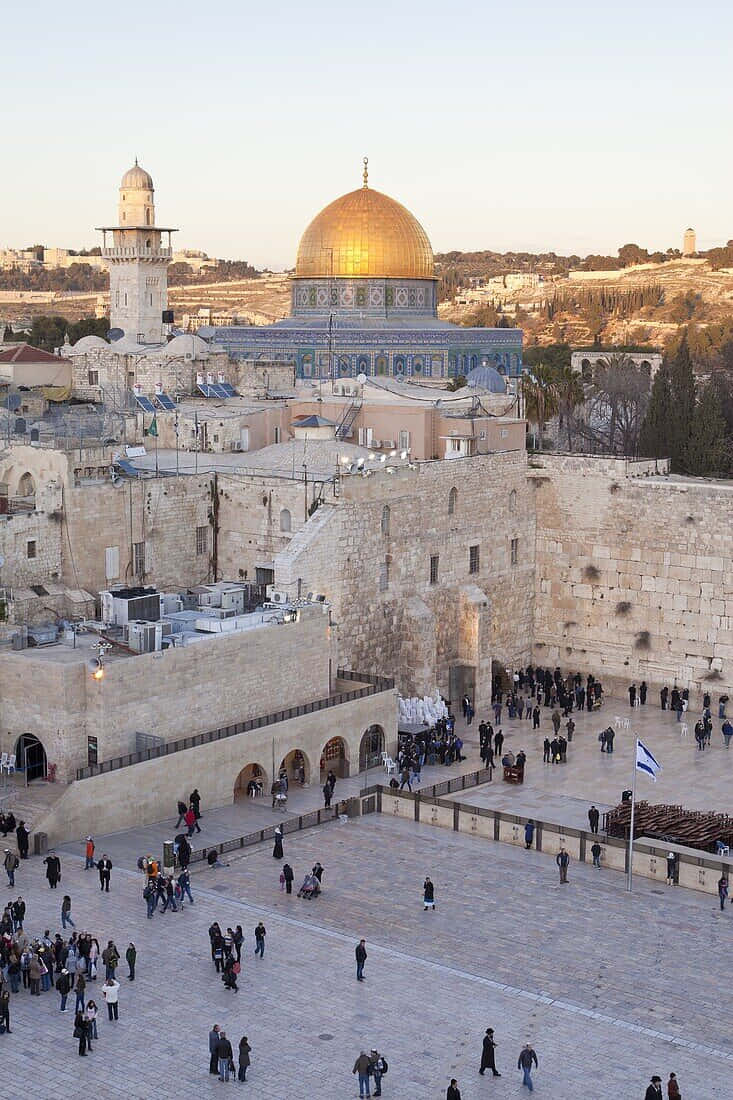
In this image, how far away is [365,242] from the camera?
164 ft

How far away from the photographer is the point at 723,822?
22859mm

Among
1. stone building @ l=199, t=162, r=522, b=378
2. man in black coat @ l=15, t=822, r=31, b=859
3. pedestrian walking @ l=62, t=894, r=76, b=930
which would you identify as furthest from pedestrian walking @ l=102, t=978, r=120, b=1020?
stone building @ l=199, t=162, r=522, b=378

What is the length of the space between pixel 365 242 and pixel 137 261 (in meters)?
6.90

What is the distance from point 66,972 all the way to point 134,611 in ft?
28.8

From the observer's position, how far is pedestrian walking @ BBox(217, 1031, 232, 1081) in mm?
14945

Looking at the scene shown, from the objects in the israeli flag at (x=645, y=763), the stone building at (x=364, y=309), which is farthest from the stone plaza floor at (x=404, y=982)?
the stone building at (x=364, y=309)

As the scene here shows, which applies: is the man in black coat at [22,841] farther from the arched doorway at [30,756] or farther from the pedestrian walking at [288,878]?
the pedestrian walking at [288,878]

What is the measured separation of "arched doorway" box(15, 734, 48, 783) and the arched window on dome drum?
334 inches

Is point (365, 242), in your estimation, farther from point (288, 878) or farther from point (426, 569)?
point (288, 878)

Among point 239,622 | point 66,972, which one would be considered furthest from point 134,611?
Result: point 66,972

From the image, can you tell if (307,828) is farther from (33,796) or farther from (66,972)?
(66,972)

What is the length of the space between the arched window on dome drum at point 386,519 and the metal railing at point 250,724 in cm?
251

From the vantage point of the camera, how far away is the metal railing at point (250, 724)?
71.5 feet

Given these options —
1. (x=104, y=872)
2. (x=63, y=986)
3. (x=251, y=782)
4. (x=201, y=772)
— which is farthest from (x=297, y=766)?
(x=63, y=986)
